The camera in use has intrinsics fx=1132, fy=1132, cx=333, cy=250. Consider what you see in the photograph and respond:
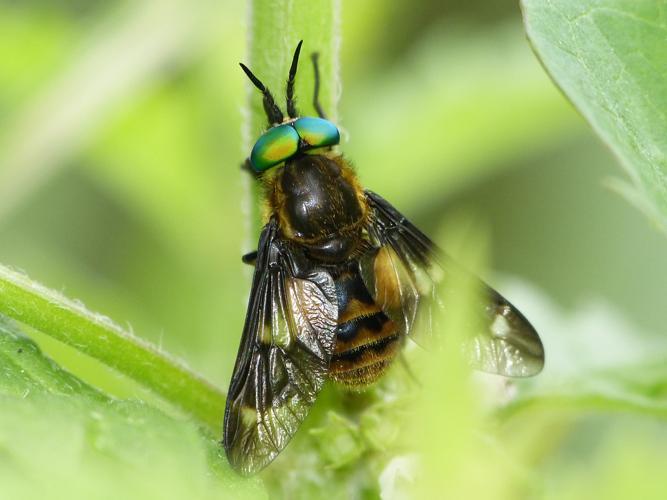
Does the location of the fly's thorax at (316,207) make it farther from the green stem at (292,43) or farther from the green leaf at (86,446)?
the green leaf at (86,446)

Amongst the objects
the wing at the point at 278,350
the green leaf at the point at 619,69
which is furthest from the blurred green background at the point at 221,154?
the green leaf at the point at 619,69

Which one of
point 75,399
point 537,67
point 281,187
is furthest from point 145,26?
point 75,399

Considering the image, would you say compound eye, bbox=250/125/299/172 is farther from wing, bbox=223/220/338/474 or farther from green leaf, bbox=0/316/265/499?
green leaf, bbox=0/316/265/499

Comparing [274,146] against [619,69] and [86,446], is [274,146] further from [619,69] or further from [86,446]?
[86,446]

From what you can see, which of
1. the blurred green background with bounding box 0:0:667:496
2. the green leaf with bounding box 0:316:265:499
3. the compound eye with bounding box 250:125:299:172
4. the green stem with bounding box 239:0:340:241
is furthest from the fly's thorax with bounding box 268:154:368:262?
the blurred green background with bounding box 0:0:667:496

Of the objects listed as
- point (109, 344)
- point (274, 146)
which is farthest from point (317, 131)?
point (109, 344)

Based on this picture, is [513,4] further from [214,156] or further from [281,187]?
[281,187]
